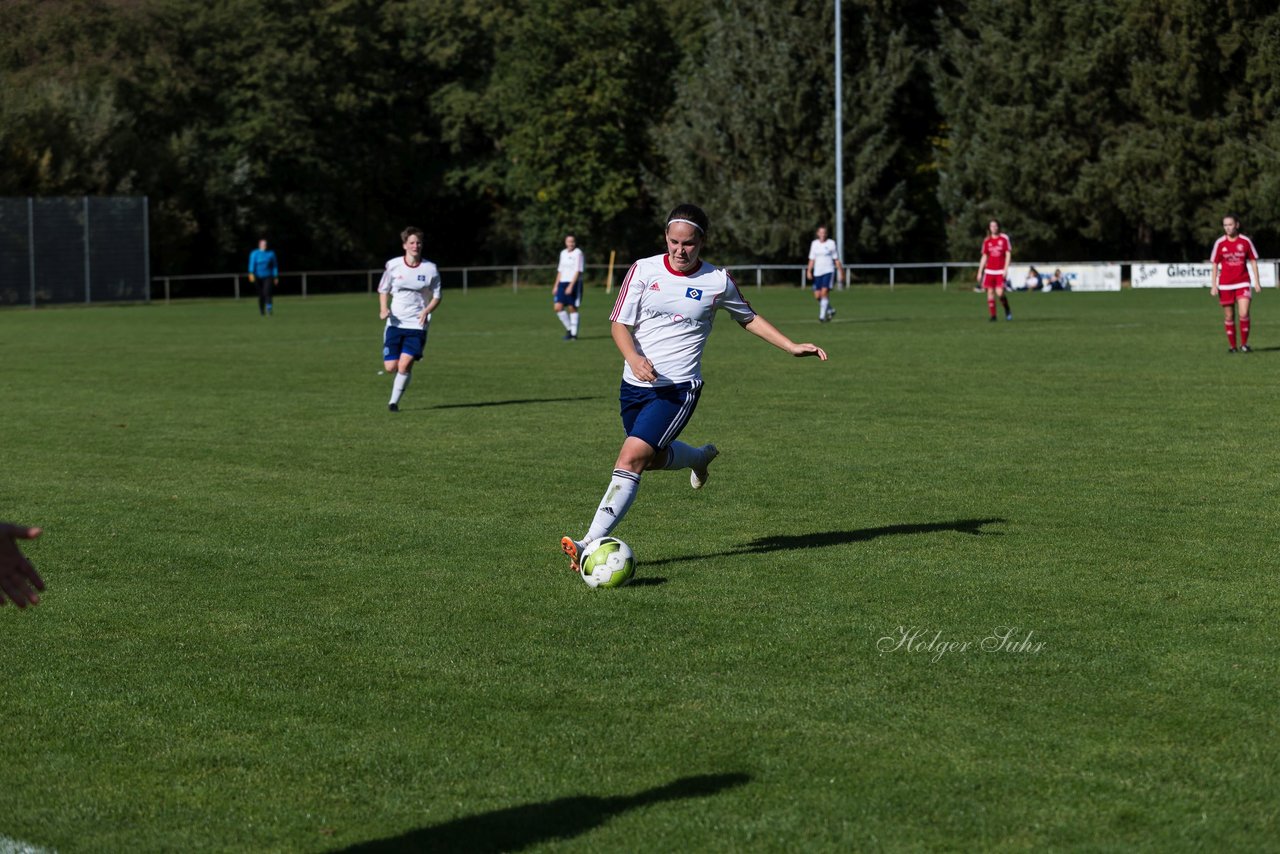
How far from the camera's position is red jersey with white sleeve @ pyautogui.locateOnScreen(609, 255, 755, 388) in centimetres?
912

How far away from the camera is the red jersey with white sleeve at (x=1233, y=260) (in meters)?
23.4

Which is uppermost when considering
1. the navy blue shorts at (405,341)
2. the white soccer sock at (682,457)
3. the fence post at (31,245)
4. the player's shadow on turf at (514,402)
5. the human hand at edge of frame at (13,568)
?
the fence post at (31,245)

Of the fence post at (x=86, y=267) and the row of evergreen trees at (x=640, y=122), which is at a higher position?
the row of evergreen trees at (x=640, y=122)

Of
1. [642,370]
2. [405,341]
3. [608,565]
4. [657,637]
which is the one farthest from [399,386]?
[657,637]

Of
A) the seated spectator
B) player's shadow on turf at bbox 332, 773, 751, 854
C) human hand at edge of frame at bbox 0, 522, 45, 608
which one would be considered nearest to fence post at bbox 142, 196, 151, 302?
the seated spectator

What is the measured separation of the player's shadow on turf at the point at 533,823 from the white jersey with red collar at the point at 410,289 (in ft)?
44.3

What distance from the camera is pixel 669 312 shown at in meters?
9.15

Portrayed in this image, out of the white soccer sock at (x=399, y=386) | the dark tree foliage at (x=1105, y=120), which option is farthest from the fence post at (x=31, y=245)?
the white soccer sock at (x=399, y=386)

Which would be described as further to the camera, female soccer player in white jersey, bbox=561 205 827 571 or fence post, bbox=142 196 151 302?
fence post, bbox=142 196 151 302

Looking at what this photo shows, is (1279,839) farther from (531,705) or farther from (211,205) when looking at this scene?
(211,205)

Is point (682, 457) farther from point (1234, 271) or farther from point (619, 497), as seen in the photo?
point (1234, 271)

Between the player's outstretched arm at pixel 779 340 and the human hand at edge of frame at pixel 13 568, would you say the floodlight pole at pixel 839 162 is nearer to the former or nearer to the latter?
the player's outstretched arm at pixel 779 340

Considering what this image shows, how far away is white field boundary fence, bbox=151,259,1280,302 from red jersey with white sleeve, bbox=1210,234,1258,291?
27802 millimetres

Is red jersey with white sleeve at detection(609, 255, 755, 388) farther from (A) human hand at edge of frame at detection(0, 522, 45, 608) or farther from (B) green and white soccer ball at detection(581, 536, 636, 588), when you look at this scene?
(A) human hand at edge of frame at detection(0, 522, 45, 608)
